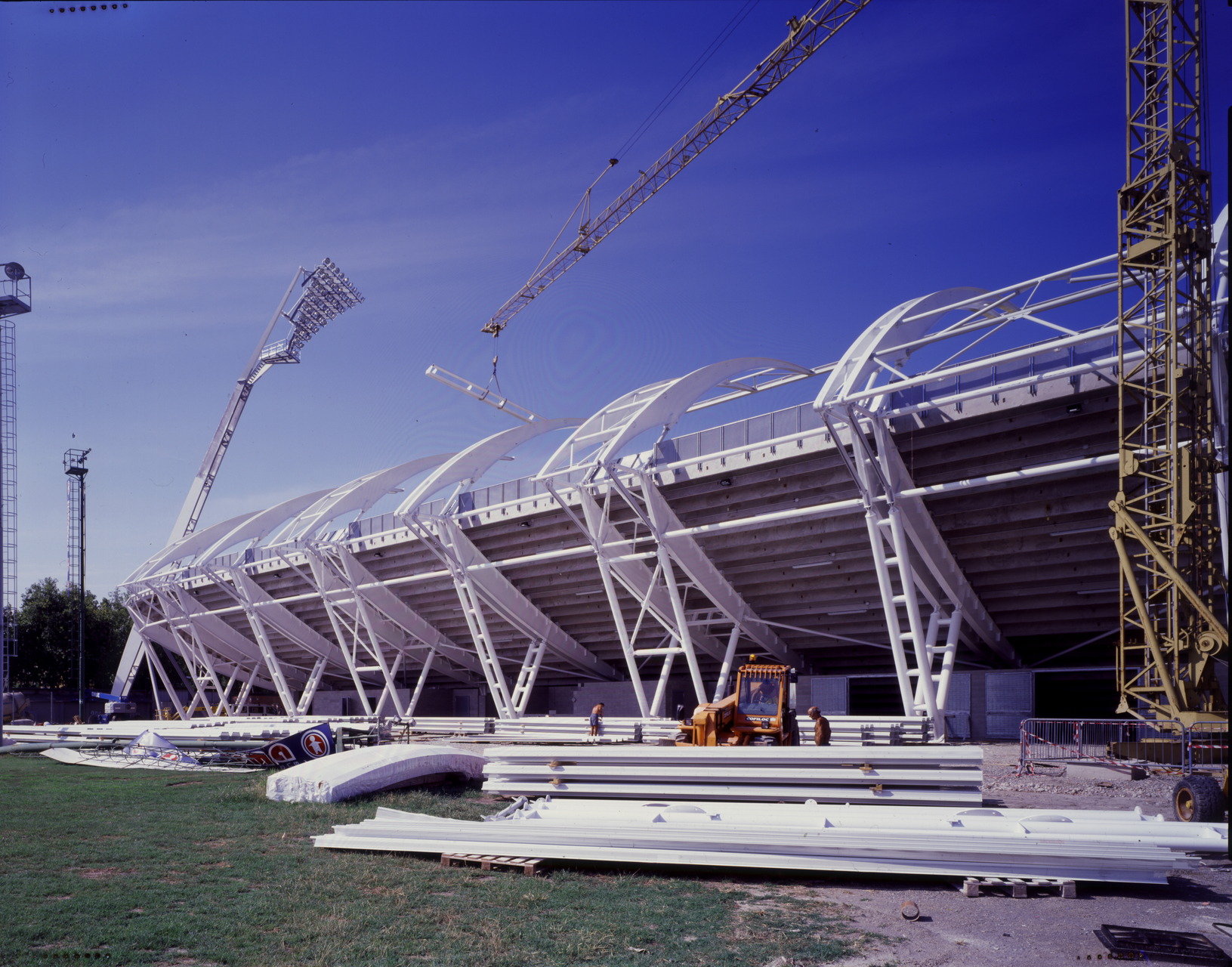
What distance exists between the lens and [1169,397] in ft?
66.3

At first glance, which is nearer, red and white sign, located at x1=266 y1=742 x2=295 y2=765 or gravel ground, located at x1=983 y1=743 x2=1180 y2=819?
gravel ground, located at x1=983 y1=743 x2=1180 y2=819

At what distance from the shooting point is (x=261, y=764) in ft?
81.0

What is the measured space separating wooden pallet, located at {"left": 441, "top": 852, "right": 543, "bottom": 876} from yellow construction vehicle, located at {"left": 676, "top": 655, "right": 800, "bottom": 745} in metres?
8.50

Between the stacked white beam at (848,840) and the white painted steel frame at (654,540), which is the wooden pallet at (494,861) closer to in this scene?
the stacked white beam at (848,840)

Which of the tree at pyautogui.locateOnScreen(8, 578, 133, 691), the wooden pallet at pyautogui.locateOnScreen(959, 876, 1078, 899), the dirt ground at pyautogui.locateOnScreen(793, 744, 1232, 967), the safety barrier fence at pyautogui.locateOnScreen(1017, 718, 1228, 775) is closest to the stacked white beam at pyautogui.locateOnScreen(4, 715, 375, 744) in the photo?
the safety barrier fence at pyautogui.locateOnScreen(1017, 718, 1228, 775)

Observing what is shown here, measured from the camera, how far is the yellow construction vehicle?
64.8 feet

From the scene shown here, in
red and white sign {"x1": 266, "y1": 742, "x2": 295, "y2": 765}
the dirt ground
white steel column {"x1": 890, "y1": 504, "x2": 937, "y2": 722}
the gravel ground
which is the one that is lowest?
red and white sign {"x1": 266, "y1": 742, "x2": 295, "y2": 765}

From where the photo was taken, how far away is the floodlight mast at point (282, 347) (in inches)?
2761

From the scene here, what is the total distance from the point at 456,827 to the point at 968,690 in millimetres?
22496

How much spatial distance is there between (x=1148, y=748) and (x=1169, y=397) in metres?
7.23

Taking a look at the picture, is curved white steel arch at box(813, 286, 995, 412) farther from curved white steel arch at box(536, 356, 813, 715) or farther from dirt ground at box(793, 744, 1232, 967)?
dirt ground at box(793, 744, 1232, 967)

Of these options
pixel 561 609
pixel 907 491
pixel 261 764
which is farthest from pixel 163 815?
pixel 561 609

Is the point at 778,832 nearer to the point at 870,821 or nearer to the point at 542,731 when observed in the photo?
the point at 870,821

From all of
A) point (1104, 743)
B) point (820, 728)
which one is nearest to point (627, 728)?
point (820, 728)
